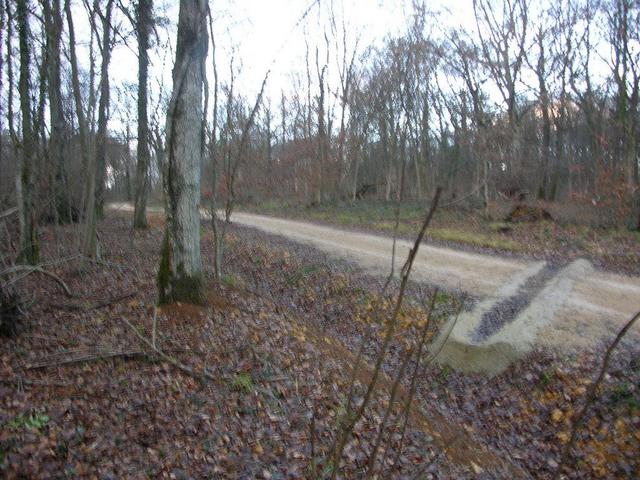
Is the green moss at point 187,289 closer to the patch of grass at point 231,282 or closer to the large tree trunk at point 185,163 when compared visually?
the large tree trunk at point 185,163

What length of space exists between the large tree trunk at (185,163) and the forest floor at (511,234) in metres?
9.48

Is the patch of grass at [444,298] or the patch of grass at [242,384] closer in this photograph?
the patch of grass at [242,384]

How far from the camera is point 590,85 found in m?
21.7

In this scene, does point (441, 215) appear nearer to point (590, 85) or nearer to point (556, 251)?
point (556, 251)

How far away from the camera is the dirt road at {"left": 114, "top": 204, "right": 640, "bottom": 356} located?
760cm

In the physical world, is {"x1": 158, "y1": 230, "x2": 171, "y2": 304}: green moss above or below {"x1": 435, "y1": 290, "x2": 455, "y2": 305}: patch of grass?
above

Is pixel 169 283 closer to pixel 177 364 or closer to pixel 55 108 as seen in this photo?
pixel 177 364

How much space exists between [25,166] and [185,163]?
479 centimetres

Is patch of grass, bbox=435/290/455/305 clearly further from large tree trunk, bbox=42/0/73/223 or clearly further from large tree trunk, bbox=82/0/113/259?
large tree trunk, bbox=42/0/73/223

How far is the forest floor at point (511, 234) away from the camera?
12359mm

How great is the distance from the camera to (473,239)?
14469mm

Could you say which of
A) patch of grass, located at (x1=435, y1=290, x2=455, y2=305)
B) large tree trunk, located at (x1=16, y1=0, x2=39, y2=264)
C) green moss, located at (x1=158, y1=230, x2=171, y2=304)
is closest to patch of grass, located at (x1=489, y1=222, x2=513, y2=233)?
patch of grass, located at (x1=435, y1=290, x2=455, y2=305)

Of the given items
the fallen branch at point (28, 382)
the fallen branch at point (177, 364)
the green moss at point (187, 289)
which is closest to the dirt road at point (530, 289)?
the fallen branch at point (177, 364)

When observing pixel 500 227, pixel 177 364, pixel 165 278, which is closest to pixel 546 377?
pixel 177 364
